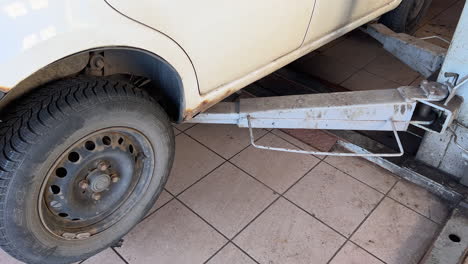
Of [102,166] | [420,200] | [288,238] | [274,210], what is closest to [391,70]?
[420,200]

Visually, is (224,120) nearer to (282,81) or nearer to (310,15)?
(310,15)

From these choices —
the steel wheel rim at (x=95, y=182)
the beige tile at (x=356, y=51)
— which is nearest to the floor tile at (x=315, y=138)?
the beige tile at (x=356, y=51)

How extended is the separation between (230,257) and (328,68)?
182 cm

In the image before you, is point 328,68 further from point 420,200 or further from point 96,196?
point 96,196

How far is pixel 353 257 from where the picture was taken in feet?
5.66

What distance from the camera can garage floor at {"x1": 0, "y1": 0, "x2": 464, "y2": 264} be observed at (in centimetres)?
172

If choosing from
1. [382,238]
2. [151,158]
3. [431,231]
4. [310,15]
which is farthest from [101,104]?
[431,231]

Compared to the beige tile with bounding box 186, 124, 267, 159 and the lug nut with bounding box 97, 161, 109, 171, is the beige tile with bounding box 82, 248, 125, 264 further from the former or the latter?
the beige tile with bounding box 186, 124, 267, 159

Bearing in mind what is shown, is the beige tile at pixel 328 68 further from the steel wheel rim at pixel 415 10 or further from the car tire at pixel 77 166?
the car tire at pixel 77 166

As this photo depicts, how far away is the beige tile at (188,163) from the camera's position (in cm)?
204

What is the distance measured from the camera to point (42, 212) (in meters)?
1.34

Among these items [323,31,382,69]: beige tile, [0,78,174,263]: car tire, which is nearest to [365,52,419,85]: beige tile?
[323,31,382,69]: beige tile

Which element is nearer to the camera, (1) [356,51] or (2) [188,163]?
(2) [188,163]

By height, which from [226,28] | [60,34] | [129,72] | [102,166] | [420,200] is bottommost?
[420,200]
